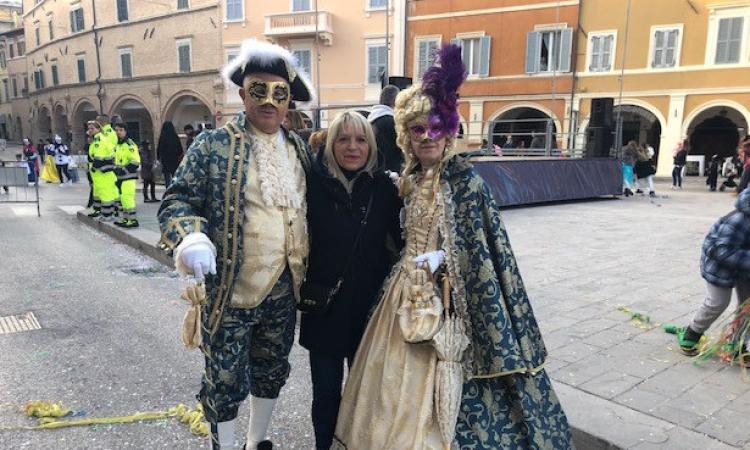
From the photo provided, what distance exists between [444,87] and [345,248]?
79 centimetres

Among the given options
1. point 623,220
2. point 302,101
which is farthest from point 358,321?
point 623,220

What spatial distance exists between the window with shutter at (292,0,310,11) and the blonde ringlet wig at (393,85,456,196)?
2597 centimetres

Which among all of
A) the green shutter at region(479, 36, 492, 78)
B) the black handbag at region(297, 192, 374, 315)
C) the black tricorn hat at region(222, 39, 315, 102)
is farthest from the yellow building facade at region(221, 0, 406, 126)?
the black handbag at region(297, 192, 374, 315)

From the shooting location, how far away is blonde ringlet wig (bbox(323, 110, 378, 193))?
7.64ft

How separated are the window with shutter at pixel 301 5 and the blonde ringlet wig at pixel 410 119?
25971 mm

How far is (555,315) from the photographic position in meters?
4.45

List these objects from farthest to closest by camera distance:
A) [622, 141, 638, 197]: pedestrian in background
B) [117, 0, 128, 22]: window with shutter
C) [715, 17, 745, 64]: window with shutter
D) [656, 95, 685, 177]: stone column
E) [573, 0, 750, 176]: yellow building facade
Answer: [117, 0, 128, 22]: window with shutter < [656, 95, 685, 177]: stone column < [573, 0, 750, 176]: yellow building facade < [715, 17, 745, 64]: window with shutter < [622, 141, 638, 197]: pedestrian in background

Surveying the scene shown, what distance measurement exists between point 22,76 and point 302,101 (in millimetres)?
51467

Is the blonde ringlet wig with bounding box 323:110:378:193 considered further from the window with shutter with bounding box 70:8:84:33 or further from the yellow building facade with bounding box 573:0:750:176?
the window with shutter with bounding box 70:8:84:33

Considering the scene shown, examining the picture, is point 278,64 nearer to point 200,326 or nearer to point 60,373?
point 200,326

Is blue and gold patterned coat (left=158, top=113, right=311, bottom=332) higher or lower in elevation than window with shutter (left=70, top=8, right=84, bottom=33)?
lower

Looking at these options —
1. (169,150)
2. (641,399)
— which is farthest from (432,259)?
(169,150)

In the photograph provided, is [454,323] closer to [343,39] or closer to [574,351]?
[574,351]

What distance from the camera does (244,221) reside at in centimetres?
226
